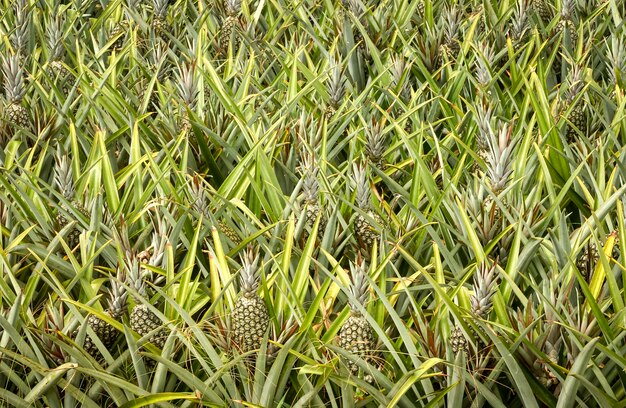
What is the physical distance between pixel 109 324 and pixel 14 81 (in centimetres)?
111

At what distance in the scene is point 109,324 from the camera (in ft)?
6.01

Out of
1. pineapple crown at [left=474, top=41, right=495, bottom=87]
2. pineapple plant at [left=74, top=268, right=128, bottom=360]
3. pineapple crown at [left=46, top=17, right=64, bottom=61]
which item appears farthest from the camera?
pineapple crown at [left=46, top=17, right=64, bottom=61]

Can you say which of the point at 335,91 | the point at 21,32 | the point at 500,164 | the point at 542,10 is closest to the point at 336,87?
the point at 335,91

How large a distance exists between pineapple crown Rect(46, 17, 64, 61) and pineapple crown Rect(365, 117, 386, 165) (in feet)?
3.87

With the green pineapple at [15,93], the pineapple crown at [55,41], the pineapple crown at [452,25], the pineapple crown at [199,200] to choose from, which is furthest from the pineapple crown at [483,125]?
the pineapple crown at [55,41]

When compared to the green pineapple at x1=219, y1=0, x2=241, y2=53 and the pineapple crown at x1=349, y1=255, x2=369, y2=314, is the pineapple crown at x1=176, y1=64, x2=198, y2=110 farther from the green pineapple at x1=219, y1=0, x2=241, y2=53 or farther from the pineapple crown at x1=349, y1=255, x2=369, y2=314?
the pineapple crown at x1=349, y1=255, x2=369, y2=314

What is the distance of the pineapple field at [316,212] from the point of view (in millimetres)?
1715

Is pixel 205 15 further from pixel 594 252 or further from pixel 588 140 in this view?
pixel 594 252

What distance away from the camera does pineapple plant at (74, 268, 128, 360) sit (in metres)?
1.82

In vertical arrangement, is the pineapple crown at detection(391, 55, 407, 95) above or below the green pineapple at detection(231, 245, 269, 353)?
above

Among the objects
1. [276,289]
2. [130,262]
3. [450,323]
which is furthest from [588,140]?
[130,262]

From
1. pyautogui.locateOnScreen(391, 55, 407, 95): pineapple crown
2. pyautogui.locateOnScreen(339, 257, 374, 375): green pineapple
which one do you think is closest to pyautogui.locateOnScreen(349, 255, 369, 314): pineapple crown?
pyautogui.locateOnScreen(339, 257, 374, 375): green pineapple

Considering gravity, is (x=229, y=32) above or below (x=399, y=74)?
above

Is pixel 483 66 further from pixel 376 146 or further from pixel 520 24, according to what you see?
pixel 376 146
